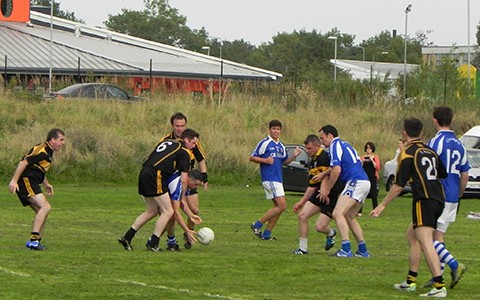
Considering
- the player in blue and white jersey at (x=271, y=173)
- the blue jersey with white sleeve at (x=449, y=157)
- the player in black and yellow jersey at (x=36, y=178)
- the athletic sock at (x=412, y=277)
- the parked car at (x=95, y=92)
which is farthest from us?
the parked car at (x=95, y=92)

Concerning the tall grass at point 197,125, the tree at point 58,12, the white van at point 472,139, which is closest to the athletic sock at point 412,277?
the tall grass at point 197,125

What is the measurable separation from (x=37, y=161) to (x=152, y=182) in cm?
184

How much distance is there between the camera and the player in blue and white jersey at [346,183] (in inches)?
646

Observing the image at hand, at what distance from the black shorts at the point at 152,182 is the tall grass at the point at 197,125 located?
70.1ft

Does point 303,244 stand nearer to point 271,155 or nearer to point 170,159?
point 170,159

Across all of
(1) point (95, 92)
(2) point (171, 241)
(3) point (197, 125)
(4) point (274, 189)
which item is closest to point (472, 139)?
(3) point (197, 125)

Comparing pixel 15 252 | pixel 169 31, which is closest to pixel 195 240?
pixel 15 252

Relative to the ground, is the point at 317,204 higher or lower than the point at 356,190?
lower

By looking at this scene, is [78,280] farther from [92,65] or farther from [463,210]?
[92,65]

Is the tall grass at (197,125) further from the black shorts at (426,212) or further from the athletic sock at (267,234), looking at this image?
the black shorts at (426,212)

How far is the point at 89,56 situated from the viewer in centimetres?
6588

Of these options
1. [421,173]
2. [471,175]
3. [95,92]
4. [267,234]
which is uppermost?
[95,92]

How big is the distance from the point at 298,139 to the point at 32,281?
3077cm

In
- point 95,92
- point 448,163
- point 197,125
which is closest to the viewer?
point 448,163
